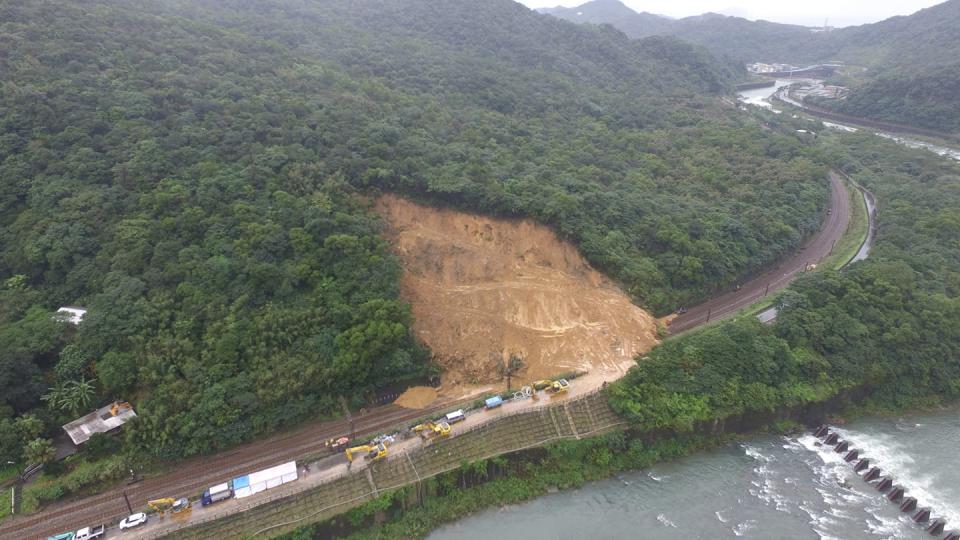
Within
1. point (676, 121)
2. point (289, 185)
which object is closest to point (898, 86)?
point (676, 121)

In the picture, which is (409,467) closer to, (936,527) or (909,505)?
(909,505)

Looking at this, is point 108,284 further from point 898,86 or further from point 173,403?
point 898,86

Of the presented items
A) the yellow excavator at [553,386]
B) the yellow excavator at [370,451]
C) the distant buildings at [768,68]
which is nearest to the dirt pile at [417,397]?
the yellow excavator at [370,451]

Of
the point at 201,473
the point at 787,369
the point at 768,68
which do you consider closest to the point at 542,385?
the point at 787,369

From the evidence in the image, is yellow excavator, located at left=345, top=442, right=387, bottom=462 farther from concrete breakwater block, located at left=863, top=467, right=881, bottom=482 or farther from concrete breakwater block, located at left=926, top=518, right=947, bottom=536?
concrete breakwater block, located at left=926, top=518, right=947, bottom=536

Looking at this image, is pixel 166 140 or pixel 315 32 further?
pixel 315 32
